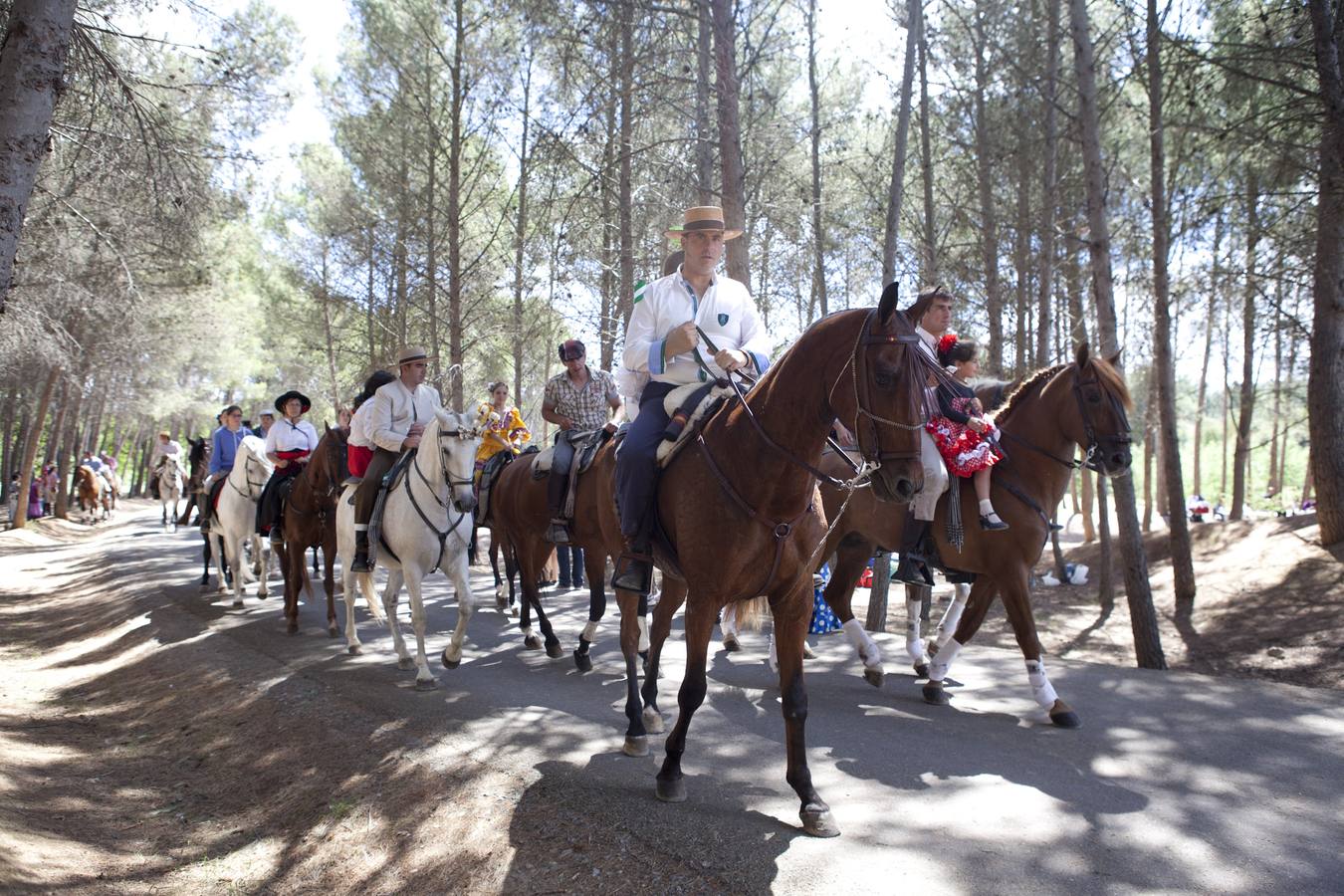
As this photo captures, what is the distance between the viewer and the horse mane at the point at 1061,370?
652 cm

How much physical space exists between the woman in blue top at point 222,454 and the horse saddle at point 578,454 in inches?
270

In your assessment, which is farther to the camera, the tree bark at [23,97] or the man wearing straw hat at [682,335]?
the tree bark at [23,97]

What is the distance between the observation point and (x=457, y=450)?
7.68 metres

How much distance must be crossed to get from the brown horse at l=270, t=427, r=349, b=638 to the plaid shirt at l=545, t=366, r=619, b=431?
97.7 inches

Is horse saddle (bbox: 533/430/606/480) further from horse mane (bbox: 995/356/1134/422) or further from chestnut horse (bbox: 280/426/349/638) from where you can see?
horse mane (bbox: 995/356/1134/422)

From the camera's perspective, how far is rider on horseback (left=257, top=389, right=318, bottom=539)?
11359 mm

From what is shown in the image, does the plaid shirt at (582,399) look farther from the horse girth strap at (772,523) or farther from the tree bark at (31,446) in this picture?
the tree bark at (31,446)

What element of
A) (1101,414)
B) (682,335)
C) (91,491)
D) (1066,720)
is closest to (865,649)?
(1066,720)

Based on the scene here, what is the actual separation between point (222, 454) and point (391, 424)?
21.5 feet

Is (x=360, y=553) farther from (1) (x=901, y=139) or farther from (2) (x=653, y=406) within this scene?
(1) (x=901, y=139)

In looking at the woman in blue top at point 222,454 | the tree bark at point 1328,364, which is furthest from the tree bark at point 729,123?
the woman in blue top at point 222,454

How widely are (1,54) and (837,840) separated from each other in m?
6.44

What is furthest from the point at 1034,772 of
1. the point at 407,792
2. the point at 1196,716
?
the point at 407,792

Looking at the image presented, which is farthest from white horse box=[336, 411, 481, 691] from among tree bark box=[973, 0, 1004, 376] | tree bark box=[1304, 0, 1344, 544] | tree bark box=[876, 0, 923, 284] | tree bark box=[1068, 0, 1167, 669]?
tree bark box=[973, 0, 1004, 376]
